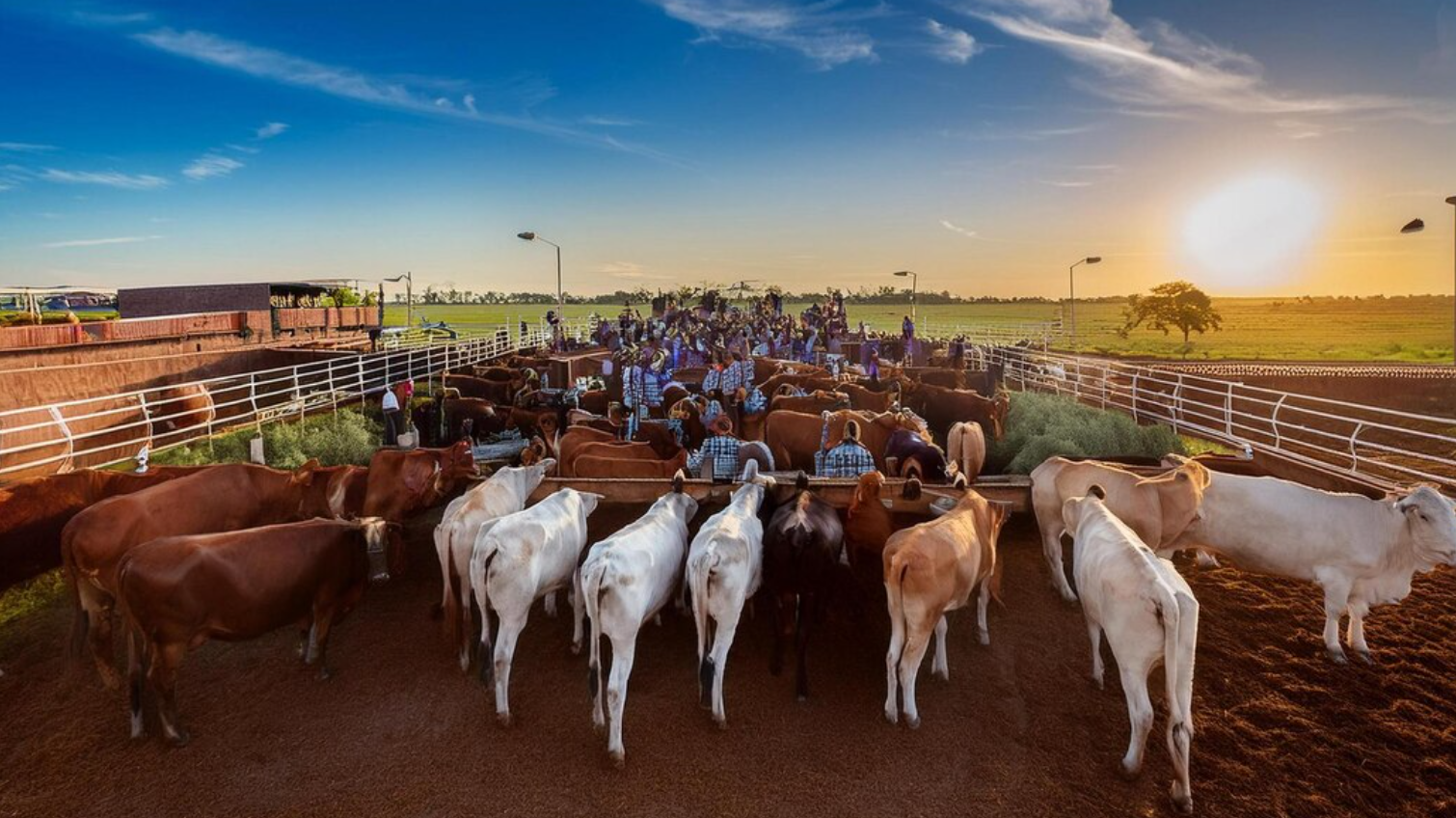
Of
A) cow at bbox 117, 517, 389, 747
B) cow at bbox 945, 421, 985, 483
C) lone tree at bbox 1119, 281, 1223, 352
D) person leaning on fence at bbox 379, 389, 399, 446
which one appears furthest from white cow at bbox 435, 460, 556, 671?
lone tree at bbox 1119, 281, 1223, 352

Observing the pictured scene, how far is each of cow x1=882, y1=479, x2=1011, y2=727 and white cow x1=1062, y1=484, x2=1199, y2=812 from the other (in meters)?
0.81

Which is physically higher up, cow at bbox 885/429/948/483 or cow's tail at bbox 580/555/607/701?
cow at bbox 885/429/948/483

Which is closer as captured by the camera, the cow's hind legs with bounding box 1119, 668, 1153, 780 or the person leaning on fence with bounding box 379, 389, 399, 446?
the cow's hind legs with bounding box 1119, 668, 1153, 780

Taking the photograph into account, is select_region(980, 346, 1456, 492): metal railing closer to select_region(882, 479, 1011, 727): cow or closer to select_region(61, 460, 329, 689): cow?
select_region(882, 479, 1011, 727): cow

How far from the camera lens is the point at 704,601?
471 cm

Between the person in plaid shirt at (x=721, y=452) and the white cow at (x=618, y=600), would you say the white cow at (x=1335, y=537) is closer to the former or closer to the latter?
the person in plaid shirt at (x=721, y=452)

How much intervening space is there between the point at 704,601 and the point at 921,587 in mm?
1416

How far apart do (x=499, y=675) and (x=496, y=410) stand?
887cm

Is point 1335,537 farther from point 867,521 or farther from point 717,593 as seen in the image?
point 717,593

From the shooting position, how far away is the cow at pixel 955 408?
42.1ft

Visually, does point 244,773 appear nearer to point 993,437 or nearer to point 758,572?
point 758,572

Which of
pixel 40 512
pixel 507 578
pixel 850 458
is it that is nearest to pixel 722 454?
pixel 850 458

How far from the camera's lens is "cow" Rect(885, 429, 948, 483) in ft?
24.7

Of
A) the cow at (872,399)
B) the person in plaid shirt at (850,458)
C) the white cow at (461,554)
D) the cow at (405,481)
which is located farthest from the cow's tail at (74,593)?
the cow at (872,399)
